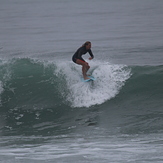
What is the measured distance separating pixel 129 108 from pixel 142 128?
2.08 m

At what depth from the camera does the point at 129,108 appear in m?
10.5

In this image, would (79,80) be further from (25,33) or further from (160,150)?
(25,33)

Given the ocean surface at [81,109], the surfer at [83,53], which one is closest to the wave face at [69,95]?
the ocean surface at [81,109]

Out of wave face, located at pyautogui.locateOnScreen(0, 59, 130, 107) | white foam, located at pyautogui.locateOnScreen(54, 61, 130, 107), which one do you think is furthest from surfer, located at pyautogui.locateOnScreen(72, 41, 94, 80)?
wave face, located at pyautogui.locateOnScreen(0, 59, 130, 107)

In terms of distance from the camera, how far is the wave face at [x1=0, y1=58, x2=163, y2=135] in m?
9.66

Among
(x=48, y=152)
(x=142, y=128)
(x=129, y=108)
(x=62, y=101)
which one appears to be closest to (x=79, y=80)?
(x=62, y=101)

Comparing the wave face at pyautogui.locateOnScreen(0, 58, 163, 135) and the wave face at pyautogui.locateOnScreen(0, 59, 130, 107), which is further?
the wave face at pyautogui.locateOnScreen(0, 59, 130, 107)

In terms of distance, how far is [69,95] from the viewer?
1153 cm

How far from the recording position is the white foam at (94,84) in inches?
440

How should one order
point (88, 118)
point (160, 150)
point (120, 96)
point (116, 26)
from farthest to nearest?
point (116, 26) < point (120, 96) < point (88, 118) < point (160, 150)

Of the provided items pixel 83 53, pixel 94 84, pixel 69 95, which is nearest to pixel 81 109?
pixel 69 95

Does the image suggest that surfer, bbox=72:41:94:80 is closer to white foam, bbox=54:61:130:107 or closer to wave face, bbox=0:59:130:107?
white foam, bbox=54:61:130:107

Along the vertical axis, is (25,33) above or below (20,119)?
above

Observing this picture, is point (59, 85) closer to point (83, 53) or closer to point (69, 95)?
point (69, 95)
